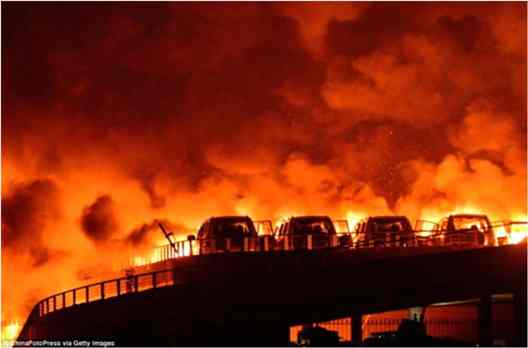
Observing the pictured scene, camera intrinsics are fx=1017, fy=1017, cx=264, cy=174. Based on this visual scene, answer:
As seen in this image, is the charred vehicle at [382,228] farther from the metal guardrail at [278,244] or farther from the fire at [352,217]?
the fire at [352,217]

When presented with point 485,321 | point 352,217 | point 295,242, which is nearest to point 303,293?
point 485,321

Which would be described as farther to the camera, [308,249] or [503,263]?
[308,249]

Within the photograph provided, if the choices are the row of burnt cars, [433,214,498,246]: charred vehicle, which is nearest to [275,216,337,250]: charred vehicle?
the row of burnt cars

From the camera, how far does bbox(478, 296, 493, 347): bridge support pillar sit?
28.6 metres

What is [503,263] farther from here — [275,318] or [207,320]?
[207,320]

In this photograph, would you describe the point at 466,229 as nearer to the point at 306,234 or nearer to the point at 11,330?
the point at 306,234

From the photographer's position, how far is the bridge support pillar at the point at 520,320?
25422mm

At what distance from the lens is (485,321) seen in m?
28.8

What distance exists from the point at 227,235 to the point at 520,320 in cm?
1279

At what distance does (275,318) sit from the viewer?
2691 cm

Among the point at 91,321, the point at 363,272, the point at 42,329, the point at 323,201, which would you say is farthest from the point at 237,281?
the point at 323,201

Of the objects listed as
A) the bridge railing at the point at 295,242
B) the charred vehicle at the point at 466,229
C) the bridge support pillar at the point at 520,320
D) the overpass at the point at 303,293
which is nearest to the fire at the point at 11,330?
the bridge railing at the point at 295,242

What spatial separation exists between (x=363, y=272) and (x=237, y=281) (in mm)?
3403

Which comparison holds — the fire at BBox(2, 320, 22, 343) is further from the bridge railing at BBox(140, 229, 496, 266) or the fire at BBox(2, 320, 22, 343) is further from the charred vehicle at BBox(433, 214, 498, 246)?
the charred vehicle at BBox(433, 214, 498, 246)
